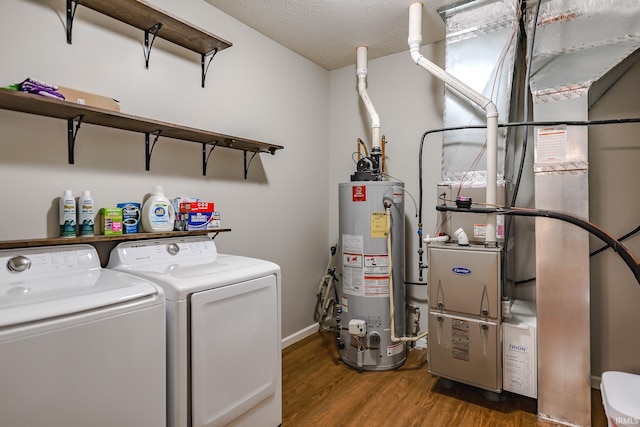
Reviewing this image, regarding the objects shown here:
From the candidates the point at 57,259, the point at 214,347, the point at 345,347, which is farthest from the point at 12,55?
the point at 345,347

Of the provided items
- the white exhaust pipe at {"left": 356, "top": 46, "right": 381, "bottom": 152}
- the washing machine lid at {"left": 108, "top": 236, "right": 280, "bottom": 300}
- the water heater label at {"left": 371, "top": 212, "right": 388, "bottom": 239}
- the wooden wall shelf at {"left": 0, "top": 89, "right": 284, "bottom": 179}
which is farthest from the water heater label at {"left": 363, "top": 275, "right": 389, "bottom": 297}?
the wooden wall shelf at {"left": 0, "top": 89, "right": 284, "bottom": 179}

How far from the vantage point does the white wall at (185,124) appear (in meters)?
1.53

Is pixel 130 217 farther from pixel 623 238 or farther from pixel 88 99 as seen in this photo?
pixel 623 238

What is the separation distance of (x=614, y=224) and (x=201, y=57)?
2.90m

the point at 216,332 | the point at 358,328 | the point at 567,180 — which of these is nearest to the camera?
the point at 216,332

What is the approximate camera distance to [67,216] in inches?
61.8

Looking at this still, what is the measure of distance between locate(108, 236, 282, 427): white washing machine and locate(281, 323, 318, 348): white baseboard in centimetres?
107

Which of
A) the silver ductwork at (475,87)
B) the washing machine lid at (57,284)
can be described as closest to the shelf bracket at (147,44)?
the washing machine lid at (57,284)

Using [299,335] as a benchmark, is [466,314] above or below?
above

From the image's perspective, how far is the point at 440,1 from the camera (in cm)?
228

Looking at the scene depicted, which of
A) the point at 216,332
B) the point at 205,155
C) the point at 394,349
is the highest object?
the point at 205,155

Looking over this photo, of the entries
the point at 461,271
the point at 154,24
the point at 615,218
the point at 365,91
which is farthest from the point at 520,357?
the point at 154,24

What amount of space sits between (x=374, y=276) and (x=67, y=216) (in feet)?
6.21

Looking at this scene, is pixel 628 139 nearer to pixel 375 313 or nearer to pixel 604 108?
pixel 604 108
